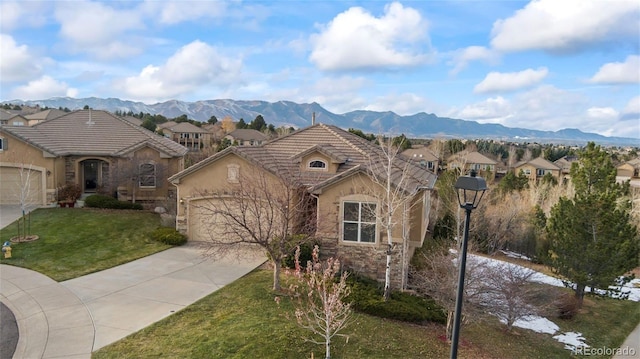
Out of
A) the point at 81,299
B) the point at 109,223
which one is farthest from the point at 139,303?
the point at 109,223

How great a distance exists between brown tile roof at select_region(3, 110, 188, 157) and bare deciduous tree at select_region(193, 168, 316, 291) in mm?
8777

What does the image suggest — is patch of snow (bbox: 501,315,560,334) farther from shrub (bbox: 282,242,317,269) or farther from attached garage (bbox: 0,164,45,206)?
attached garage (bbox: 0,164,45,206)

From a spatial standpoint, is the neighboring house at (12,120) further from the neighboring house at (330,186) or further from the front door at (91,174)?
the neighboring house at (330,186)

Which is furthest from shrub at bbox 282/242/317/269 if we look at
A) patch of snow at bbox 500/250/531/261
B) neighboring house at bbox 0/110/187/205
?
patch of snow at bbox 500/250/531/261

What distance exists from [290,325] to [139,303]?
4.58 meters

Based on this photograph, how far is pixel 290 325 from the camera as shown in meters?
10.9

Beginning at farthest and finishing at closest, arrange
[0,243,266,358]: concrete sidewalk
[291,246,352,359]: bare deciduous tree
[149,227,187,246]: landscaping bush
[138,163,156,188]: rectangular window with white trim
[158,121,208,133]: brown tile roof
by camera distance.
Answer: [158,121,208,133]: brown tile roof, [138,163,156,188]: rectangular window with white trim, [149,227,187,246]: landscaping bush, [0,243,266,358]: concrete sidewalk, [291,246,352,359]: bare deciduous tree

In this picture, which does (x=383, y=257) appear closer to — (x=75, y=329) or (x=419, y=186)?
(x=419, y=186)

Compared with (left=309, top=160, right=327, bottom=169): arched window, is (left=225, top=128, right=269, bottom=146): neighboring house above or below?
above

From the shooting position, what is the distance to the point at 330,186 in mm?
15883

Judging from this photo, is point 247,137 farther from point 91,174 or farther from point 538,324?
point 538,324

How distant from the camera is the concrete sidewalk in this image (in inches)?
391

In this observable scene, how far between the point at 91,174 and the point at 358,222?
18817mm

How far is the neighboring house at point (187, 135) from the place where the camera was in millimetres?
74000
